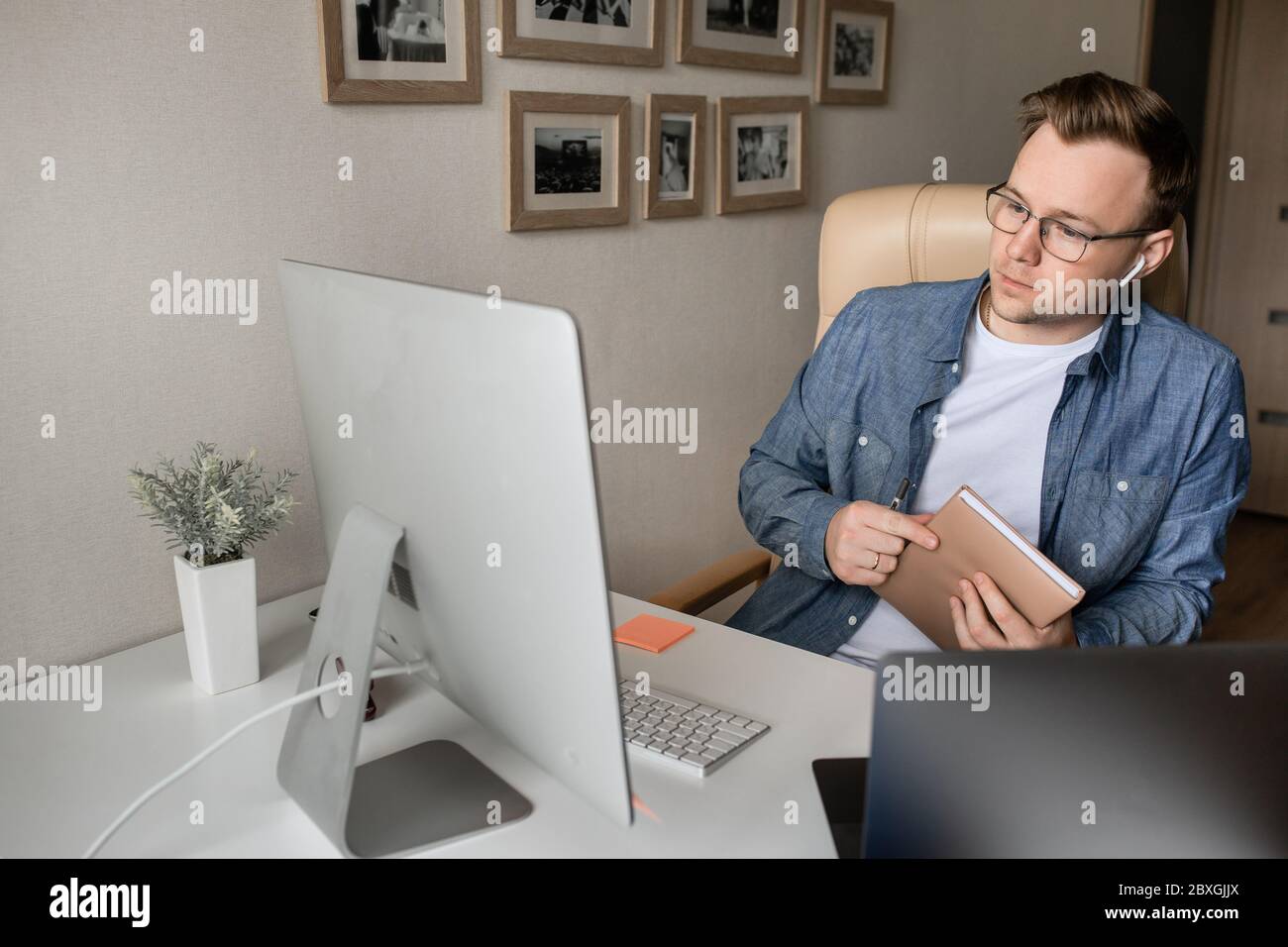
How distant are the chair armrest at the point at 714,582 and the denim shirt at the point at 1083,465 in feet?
0.21

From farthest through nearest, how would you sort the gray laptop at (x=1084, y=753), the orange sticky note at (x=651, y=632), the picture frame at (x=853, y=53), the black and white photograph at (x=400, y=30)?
1. the picture frame at (x=853, y=53)
2. the black and white photograph at (x=400, y=30)
3. the orange sticky note at (x=651, y=632)
4. the gray laptop at (x=1084, y=753)

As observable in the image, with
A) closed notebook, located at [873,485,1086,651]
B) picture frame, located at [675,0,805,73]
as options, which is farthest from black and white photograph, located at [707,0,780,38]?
closed notebook, located at [873,485,1086,651]

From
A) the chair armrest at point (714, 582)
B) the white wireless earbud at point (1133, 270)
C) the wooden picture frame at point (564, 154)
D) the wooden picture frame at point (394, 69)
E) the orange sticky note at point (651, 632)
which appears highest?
the wooden picture frame at point (394, 69)

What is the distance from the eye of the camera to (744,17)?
2.07m

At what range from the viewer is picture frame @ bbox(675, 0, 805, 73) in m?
1.94

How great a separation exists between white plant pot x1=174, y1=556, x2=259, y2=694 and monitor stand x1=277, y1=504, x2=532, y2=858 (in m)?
0.22

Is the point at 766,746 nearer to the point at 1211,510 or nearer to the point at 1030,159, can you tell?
the point at 1211,510

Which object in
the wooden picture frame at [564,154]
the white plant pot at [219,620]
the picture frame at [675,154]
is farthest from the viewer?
the picture frame at [675,154]

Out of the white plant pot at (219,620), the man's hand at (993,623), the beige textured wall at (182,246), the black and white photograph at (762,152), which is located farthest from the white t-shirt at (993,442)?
the white plant pot at (219,620)

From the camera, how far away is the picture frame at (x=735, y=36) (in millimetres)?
1938

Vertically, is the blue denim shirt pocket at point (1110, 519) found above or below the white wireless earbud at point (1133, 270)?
below

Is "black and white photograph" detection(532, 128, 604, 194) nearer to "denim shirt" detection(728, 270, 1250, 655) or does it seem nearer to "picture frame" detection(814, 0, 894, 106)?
"denim shirt" detection(728, 270, 1250, 655)

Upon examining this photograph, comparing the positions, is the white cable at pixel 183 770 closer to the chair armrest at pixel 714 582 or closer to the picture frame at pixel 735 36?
the chair armrest at pixel 714 582
